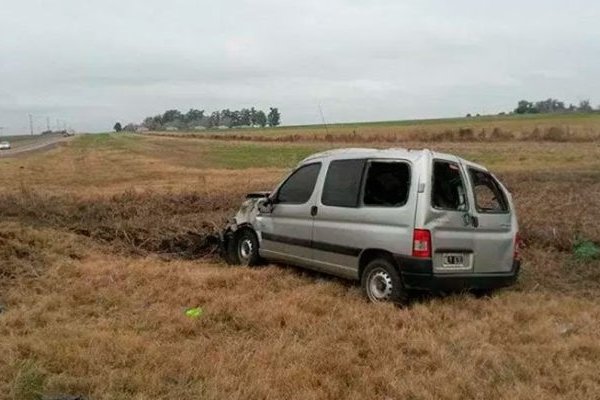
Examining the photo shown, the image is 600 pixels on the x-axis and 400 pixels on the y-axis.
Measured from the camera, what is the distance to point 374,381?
4836mm

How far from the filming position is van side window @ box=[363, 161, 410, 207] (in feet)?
23.1

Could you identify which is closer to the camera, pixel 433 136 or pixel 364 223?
pixel 364 223

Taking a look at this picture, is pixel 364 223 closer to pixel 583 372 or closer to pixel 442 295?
pixel 442 295

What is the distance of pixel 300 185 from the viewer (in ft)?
28.0

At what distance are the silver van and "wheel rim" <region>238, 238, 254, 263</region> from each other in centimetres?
114

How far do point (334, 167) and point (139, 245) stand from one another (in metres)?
4.32

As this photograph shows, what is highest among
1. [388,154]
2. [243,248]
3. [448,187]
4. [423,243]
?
[388,154]

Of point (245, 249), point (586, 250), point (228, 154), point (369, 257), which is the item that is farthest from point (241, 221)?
point (228, 154)

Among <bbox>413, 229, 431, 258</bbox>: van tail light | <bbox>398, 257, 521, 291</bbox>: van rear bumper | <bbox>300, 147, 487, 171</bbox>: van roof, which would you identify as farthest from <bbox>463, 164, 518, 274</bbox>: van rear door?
<bbox>413, 229, 431, 258</bbox>: van tail light

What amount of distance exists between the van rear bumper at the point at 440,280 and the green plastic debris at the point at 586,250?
2.61m

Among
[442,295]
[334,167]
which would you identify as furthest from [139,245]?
[442,295]

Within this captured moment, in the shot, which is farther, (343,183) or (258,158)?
(258,158)

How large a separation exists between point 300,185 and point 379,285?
2.02 metres

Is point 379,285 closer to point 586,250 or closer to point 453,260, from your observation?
point 453,260
